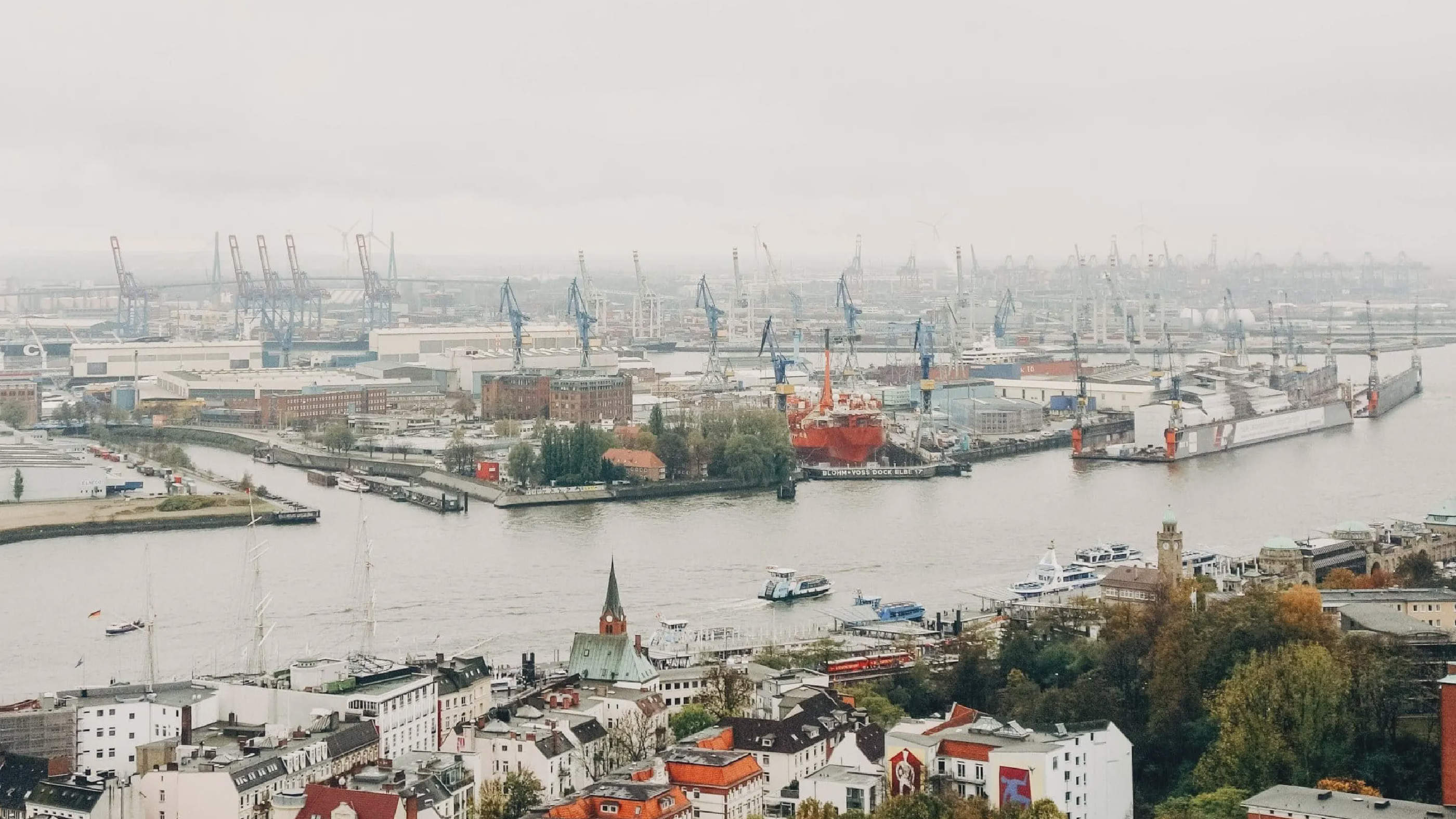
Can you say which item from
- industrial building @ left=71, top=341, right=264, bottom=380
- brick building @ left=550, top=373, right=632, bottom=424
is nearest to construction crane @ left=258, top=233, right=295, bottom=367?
industrial building @ left=71, top=341, right=264, bottom=380

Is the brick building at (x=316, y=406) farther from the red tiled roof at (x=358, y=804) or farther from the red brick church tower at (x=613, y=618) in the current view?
the red tiled roof at (x=358, y=804)

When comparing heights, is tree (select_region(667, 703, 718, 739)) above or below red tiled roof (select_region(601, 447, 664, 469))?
below

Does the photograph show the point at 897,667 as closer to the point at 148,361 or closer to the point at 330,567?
the point at 330,567

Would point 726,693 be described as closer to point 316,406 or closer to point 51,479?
point 51,479

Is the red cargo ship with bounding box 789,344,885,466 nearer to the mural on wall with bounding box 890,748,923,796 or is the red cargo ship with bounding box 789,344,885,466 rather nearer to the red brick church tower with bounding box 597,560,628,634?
the red brick church tower with bounding box 597,560,628,634

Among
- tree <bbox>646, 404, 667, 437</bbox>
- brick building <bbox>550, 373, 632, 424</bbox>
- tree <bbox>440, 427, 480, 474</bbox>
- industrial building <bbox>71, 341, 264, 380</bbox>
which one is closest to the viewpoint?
tree <bbox>440, 427, 480, 474</bbox>

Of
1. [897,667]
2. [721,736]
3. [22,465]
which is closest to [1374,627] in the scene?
[897,667]

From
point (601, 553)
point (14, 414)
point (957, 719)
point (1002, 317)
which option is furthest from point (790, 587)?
point (1002, 317)
